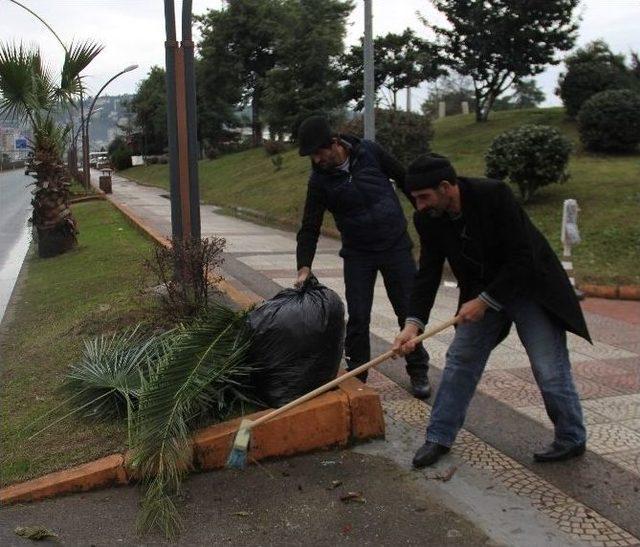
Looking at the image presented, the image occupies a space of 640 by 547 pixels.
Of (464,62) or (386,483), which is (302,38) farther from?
(386,483)

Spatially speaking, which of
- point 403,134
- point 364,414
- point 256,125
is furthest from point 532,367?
point 256,125

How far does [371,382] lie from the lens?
487 centimetres

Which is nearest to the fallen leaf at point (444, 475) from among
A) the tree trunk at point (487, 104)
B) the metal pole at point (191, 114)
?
the metal pole at point (191, 114)

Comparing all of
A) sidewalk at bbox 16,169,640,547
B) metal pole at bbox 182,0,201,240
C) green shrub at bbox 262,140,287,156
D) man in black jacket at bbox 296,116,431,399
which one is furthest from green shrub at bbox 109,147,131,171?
man in black jacket at bbox 296,116,431,399

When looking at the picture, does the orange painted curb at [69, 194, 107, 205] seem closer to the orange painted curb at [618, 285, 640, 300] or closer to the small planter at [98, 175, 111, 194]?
the small planter at [98, 175, 111, 194]

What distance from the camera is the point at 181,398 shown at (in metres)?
3.48

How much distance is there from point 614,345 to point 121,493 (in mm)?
4307

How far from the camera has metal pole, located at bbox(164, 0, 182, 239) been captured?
6.01 m

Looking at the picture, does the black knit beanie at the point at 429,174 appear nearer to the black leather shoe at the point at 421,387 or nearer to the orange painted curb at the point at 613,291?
the black leather shoe at the point at 421,387

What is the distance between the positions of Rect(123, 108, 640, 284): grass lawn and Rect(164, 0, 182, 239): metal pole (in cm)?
500

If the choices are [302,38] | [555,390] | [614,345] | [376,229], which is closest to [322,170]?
[376,229]

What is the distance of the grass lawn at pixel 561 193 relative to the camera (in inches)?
370

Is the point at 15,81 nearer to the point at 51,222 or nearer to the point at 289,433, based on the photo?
the point at 51,222

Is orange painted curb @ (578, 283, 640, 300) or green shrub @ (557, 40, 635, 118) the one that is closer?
orange painted curb @ (578, 283, 640, 300)
